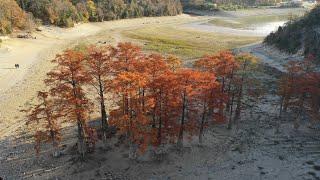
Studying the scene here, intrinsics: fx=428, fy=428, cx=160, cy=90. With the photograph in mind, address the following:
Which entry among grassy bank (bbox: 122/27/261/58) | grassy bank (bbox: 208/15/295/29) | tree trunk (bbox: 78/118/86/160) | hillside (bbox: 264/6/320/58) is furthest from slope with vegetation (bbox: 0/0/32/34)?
grassy bank (bbox: 208/15/295/29)

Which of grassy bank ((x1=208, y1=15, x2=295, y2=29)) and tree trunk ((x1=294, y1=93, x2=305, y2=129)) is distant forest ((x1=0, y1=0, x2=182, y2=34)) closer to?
grassy bank ((x1=208, y1=15, x2=295, y2=29))

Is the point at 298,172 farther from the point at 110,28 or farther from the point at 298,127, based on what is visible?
the point at 110,28

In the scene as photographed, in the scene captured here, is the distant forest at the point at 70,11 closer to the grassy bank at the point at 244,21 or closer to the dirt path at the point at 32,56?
the dirt path at the point at 32,56

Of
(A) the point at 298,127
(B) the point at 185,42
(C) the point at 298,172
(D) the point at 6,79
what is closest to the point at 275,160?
(C) the point at 298,172

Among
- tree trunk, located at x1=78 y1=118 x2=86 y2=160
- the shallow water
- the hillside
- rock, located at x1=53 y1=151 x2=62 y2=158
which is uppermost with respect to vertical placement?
the hillside

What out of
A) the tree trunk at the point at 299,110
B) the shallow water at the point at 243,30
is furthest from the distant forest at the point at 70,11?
the tree trunk at the point at 299,110

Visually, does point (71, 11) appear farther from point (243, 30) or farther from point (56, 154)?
point (56, 154)

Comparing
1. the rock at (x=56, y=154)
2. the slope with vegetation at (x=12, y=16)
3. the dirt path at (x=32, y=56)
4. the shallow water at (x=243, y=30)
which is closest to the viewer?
the rock at (x=56, y=154)
